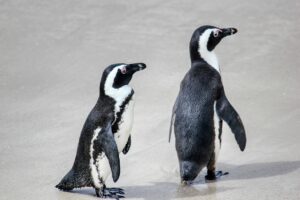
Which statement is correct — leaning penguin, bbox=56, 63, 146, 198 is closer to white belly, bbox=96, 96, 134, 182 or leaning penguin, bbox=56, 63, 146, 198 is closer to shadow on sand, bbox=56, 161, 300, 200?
white belly, bbox=96, 96, 134, 182

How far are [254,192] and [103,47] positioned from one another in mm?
3995

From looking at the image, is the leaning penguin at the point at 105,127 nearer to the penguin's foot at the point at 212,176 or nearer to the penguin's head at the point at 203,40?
the penguin's head at the point at 203,40

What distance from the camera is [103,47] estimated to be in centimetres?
861

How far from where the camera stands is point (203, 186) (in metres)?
5.18

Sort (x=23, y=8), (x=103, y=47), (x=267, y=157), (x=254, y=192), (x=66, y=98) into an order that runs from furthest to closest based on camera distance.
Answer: (x=23, y=8) → (x=103, y=47) → (x=66, y=98) → (x=267, y=157) → (x=254, y=192)

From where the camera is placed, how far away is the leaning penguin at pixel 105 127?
16.6ft

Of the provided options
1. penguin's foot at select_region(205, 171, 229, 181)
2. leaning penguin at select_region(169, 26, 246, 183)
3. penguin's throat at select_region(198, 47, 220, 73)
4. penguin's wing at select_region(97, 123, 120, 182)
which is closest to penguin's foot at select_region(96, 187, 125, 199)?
penguin's wing at select_region(97, 123, 120, 182)

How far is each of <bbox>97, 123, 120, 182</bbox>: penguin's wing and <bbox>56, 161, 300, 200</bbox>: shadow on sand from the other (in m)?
0.25

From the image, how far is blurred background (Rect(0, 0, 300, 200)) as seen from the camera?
538 cm

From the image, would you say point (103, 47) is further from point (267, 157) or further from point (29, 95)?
point (267, 157)

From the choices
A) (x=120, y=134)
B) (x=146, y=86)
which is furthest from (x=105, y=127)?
(x=146, y=86)

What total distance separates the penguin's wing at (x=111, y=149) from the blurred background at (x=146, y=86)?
24 centimetres

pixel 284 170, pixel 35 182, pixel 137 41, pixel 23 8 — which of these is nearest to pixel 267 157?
pixel 284 170

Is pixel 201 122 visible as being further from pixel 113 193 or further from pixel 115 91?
pixel 113 193
